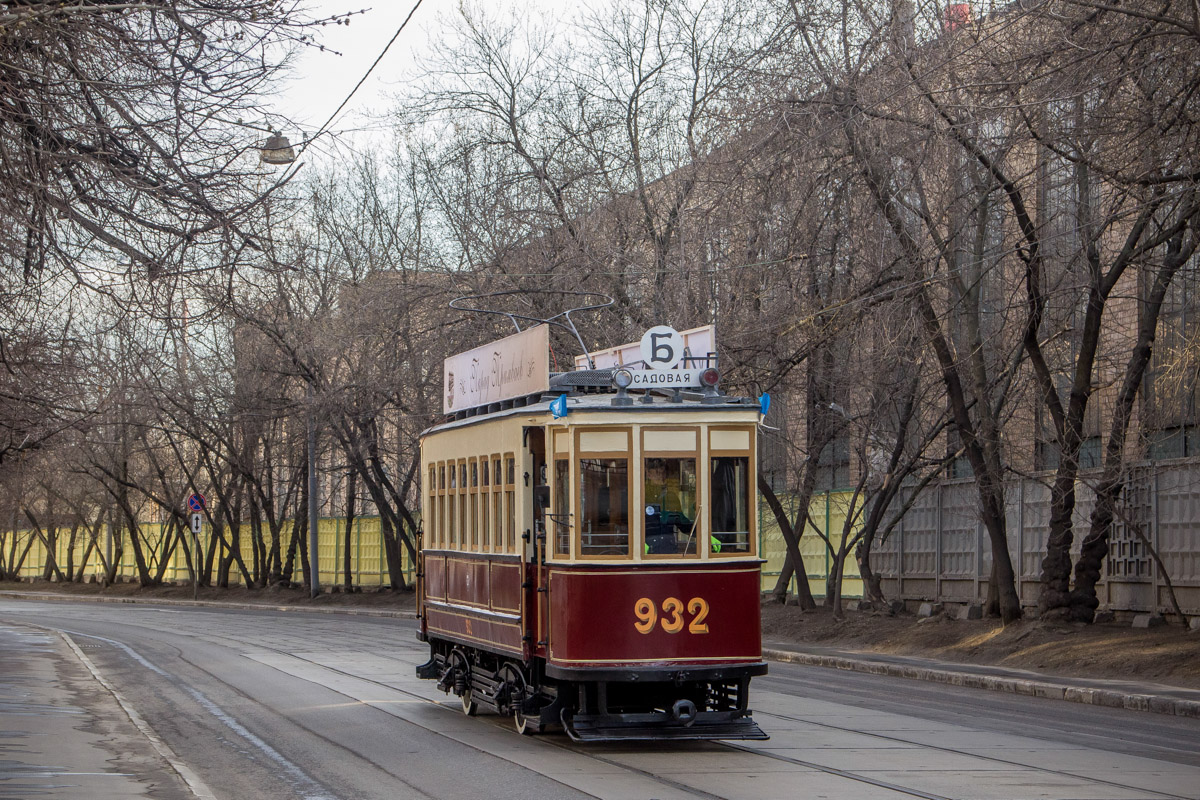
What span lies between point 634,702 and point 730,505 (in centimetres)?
190

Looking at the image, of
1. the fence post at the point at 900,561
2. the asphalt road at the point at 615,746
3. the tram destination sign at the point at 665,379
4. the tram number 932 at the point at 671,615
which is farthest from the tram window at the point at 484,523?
the fence post at the point at 900,561

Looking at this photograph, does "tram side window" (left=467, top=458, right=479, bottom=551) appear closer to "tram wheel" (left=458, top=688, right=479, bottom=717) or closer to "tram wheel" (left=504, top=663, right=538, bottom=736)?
"tram wheel" (left=504, top=663, right=538, bottom=736)

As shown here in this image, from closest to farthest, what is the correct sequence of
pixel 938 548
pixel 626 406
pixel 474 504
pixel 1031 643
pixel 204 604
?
pixel 626 406 < pixel 474 504 < pixel 1031 643 < pixel 938 548 < pixel 204 604

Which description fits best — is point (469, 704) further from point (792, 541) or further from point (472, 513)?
point (792, 541)

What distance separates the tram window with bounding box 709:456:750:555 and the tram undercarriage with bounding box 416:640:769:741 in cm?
108

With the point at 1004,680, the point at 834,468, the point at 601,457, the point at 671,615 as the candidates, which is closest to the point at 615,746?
the point at 671,615

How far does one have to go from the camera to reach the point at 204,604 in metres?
51.5

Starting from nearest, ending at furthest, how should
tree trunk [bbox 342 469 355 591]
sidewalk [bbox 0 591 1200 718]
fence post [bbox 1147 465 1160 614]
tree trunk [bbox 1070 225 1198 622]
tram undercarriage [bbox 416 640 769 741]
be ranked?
1. tram undercarriage [bbox 416 640 769 741]
2. sidewalk [bbox 0 591 1200 718]
3. tree trunk [bbox 1070 225 1198 622]
4. fence post [bbox 1147 465 1160 614]
5. tree trunk [bbox 342 469 355 591]

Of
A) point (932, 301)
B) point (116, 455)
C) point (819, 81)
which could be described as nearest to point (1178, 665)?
point (932, 301)

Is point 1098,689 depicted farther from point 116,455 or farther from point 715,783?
point 116,455

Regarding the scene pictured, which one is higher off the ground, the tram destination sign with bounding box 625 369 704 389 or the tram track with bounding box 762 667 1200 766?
the tram destination sign with bounding box 625 369 704 389

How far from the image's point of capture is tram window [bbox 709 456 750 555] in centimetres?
1243

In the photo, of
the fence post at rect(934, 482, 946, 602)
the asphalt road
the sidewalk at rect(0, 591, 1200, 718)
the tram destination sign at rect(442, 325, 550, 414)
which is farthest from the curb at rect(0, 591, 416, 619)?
the tram destination sign at rect(442, 325, 550, 414)

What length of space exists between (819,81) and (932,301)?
4850mm
